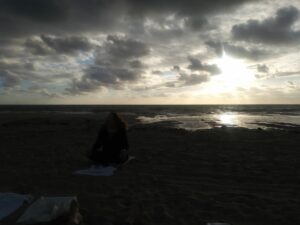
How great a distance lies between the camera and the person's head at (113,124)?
9.05 metres

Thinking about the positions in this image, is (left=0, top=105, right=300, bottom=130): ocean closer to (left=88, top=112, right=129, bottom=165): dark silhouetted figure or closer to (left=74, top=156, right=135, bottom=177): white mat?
(left=88, top=112, right=129, bottom=165): dark silhouetted figure

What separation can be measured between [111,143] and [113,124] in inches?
20.9

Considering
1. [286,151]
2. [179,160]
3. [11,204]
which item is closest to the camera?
[11,204]

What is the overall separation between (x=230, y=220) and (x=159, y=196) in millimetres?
1550

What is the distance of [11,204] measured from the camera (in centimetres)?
551

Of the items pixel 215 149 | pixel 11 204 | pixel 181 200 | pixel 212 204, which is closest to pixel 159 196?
A: pixel 181 200

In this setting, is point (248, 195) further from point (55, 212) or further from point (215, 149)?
point (215, 149)

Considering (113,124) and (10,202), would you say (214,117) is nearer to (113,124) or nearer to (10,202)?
(113,124)

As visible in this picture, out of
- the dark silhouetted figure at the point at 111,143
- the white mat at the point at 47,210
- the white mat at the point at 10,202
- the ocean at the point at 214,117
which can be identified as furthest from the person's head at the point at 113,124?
the ocean at the point at 214,117

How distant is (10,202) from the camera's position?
5.59 m

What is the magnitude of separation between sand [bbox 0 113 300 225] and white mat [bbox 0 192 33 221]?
1.70ft

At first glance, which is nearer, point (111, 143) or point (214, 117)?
point (111, 143)

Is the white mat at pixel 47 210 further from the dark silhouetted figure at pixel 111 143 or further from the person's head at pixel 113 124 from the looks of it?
the person's head at pixel 113 124

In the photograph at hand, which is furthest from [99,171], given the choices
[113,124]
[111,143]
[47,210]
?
[47,210]
